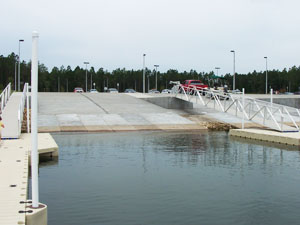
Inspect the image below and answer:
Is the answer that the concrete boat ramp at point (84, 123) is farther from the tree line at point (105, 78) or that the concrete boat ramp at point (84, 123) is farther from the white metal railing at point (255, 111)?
the tree line at point (105, 78)

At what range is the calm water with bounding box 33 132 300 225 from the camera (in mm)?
8211

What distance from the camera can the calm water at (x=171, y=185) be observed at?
8211 millimetres

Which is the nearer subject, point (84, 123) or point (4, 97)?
point (84, 123)

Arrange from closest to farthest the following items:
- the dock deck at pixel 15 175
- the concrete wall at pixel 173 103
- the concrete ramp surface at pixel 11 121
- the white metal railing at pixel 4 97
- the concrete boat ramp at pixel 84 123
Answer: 1. the dock deck at pixel 15 175
2. the concrete boat ramp at pixel 84 123
3. the concrete ramp surface at pixel 11 121
4. the white metal railing at pixel 4 97
5. the concrete wall at pixel 173 103

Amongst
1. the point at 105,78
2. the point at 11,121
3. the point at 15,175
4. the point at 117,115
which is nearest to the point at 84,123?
the point at 117,115

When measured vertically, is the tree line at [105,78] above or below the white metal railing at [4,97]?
above

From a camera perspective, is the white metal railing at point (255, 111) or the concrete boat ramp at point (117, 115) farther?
the concrete boat ramp at point (117, 115)

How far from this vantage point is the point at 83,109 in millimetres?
31969

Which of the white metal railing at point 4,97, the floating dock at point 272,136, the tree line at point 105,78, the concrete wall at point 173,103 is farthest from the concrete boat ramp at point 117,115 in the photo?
the tree line at point 105,78

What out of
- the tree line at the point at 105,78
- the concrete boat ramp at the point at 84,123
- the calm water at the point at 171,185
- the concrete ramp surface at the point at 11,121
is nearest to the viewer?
the concrete boat ramp at the point at 84,123

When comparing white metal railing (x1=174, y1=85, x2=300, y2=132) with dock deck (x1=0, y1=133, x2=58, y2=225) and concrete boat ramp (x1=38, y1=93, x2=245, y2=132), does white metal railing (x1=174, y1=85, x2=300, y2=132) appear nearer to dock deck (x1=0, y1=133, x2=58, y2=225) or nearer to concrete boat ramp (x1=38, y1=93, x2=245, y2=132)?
concrete boat ramp (x1=38, y1=93, x2=245, y2=132)

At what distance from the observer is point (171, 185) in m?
10.8

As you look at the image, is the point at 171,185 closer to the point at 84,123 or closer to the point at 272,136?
the point at 272,136

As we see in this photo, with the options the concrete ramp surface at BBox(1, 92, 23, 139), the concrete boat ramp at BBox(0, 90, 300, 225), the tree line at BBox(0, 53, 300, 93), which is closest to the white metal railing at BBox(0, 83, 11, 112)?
the concrete ramp surface at BBox(1, 92, 23, 139)
